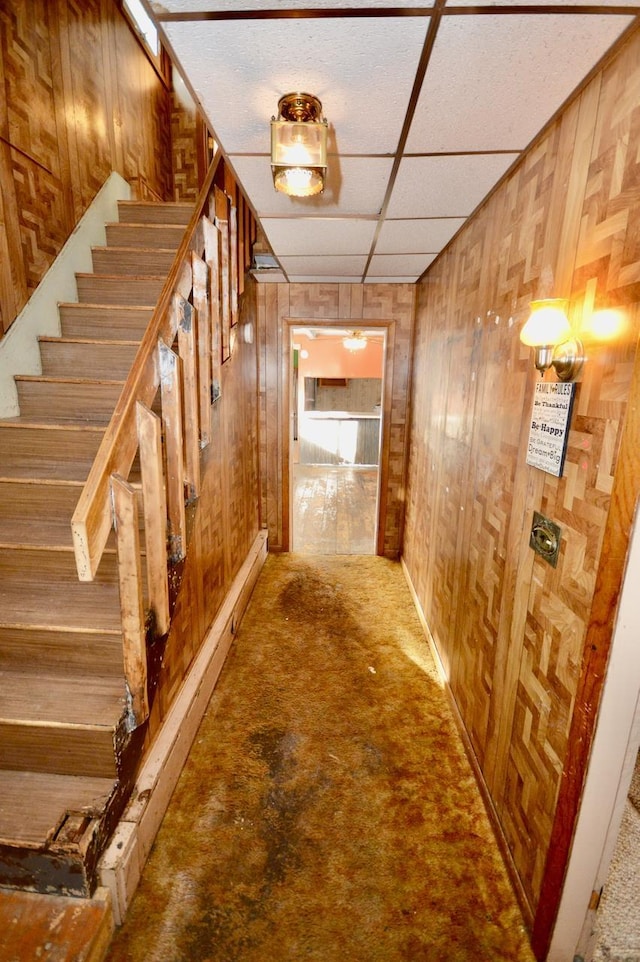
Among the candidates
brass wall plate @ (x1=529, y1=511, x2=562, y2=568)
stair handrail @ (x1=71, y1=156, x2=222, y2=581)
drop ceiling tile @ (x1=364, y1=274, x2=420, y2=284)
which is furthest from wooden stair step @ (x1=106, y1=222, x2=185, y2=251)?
brass wall plate @ (x1=529, y1=511, x2=562, y2=568)

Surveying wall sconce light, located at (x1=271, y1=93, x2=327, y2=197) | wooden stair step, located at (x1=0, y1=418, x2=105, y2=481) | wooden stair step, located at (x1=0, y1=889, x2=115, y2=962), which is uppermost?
wall sconce light, located at (x1=271, y1=93, x2=327, y2=197)

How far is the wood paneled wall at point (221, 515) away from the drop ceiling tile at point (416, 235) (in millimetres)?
1167

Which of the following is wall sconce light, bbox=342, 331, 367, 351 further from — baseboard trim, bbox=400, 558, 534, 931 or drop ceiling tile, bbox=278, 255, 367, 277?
baseboard trim, bbox=400, 558, 534, 931

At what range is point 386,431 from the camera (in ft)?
13.4

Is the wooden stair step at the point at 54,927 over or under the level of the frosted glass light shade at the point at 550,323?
under

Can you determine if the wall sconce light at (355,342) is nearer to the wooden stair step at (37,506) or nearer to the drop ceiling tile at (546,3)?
the wooden stair step at (37,506)

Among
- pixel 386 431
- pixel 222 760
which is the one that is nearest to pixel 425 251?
pixel 386 431

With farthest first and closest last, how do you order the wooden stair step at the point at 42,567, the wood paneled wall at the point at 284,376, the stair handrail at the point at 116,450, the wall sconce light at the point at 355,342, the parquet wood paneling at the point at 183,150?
1. the wall sconce light at the point at 355,342
2. the parquet wood paneling at the point at 183,150
3. the wood paneled wall at the point at 284,376
4. the wooden stair step at the point at 42,567
5. the stair handrail at the point at 116,450

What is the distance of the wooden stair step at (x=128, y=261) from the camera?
2.76m

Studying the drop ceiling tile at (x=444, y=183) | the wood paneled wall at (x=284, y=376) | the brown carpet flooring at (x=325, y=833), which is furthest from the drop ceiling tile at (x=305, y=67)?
the brown carpet flooring at (x=325, y=833)

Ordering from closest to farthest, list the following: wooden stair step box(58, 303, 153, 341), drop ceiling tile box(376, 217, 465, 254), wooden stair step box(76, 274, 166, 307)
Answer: drop ceiling tile box(376, 217, 465, 254) → wooden stair step box(58, 303, 153, 341) → wooden stair step box(76, 274, 166, 307)

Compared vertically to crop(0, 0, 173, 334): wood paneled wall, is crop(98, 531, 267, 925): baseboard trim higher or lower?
lower

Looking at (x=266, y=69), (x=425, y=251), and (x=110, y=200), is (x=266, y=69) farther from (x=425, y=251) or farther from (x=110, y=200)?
(x=110, y=200)

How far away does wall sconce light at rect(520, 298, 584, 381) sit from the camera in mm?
1205
